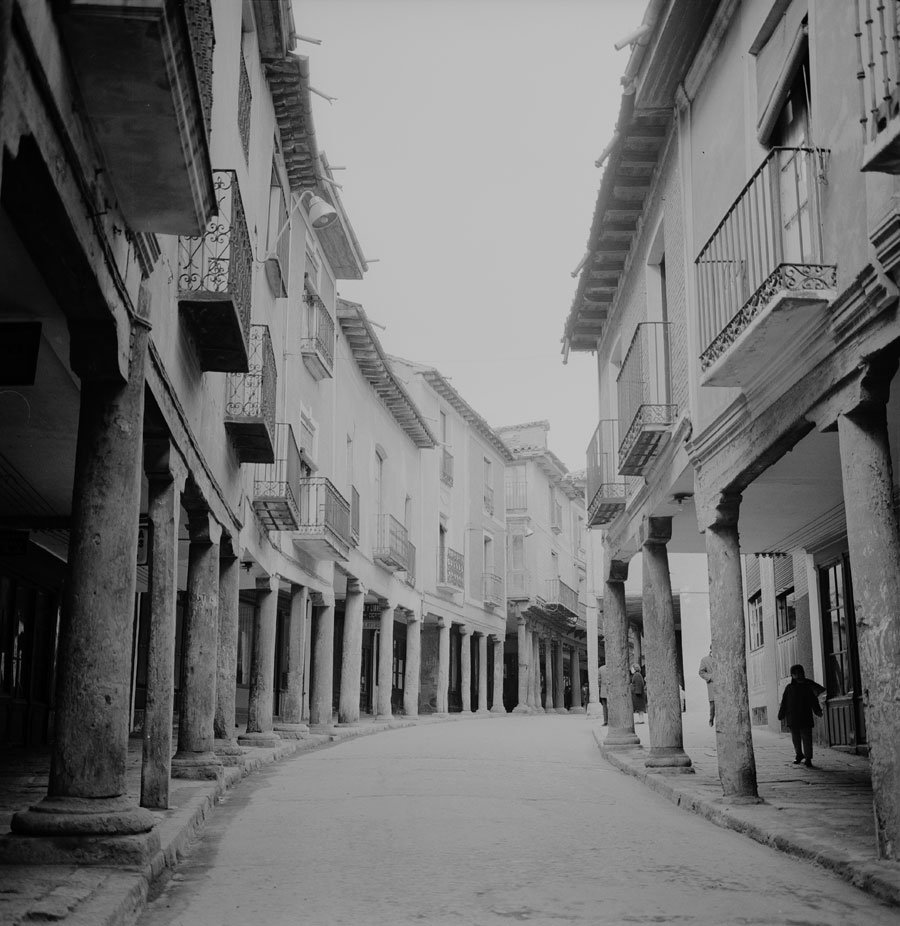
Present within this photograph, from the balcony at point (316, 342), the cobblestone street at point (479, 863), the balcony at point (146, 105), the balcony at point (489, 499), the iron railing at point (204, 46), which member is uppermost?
the balcony at point (489, 499)

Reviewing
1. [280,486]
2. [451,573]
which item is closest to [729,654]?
[280,486]

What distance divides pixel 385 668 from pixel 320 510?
7857 mm

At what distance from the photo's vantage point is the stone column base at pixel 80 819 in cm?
615

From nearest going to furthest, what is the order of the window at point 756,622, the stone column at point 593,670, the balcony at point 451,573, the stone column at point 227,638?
the stone column at point 227,638, the window at point 756,622, the stone column at point 593,670, the balcony at point 451,573

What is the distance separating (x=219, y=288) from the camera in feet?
34.8

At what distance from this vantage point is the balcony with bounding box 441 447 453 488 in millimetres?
36656

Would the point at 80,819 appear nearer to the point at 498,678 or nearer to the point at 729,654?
the point at 729,654

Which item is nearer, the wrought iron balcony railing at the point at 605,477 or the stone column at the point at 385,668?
the wrought iron balcony railing at the point at 605,477

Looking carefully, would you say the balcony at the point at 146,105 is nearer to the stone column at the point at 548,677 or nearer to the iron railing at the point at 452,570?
the iron railing at the point at 452,570

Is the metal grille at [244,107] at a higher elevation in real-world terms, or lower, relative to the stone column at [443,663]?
higher

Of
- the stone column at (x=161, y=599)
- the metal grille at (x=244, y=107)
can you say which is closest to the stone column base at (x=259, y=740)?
the metal grille at (x=244, y=107)

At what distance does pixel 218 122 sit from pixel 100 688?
Result: 20.0 feet

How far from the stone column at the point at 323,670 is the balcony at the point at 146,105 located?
16.7m

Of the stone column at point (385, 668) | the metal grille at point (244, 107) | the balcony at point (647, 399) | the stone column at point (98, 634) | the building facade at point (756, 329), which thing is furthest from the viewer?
the stone column at point (385, 668)
